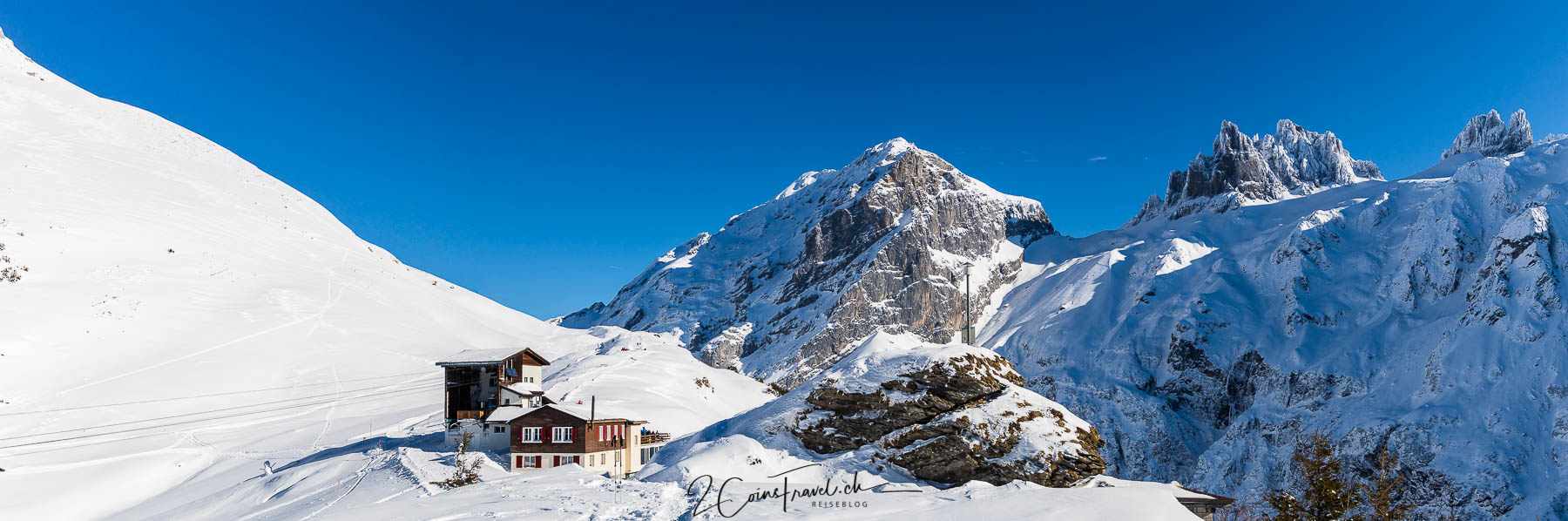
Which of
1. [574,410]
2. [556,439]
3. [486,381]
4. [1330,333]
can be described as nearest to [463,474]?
[556,439]

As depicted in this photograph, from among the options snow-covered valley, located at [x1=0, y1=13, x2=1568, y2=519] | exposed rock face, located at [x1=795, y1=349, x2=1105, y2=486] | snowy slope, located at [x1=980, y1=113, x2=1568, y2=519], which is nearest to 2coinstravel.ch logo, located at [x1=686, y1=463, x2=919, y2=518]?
snow-covered valley, located at [x1=0, y1=13, x2=1568, y2=519]

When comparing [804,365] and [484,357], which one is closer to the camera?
[484,357]

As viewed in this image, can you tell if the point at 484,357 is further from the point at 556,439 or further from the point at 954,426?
the point at 954,426

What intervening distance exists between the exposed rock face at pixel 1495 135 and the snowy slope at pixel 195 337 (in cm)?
18711

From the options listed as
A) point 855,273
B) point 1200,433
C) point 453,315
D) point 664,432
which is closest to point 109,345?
point 453,315

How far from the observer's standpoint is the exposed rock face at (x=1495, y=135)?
569 ft

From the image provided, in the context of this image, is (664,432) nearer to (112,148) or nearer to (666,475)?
(666,475)

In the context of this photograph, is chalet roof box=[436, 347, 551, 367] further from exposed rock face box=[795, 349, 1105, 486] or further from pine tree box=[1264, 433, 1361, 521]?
pine tree box=[1264, 433, 1361, 521]

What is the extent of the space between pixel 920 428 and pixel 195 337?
68.2 metres

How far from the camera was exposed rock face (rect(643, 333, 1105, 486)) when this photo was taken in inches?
1277

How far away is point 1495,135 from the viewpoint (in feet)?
580

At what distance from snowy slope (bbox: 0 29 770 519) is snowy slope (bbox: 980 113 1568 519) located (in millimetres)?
65071

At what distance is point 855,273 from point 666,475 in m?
169

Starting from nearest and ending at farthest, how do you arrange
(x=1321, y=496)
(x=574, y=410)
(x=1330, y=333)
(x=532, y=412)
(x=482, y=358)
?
(x=1321, y=496), (x=532, y=412), (x=574, y=410), (x=482, y=358), (x=1330, y=333)
